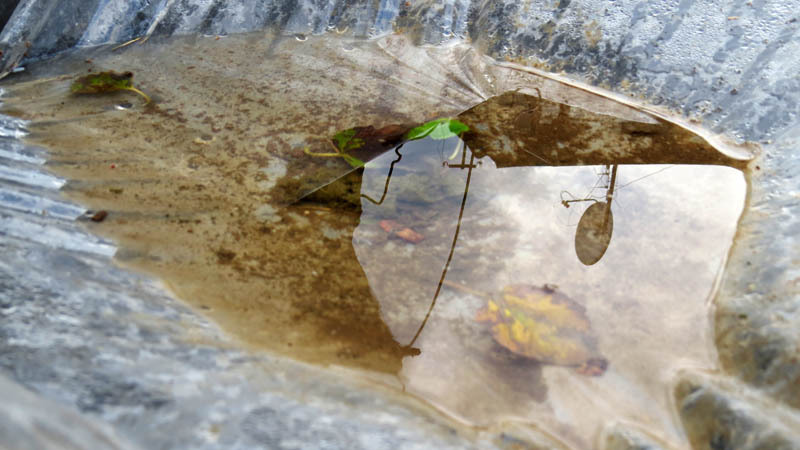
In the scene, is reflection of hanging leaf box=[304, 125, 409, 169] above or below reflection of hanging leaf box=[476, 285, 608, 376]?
above

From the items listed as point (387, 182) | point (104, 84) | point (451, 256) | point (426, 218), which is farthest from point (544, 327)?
point (104, 84)

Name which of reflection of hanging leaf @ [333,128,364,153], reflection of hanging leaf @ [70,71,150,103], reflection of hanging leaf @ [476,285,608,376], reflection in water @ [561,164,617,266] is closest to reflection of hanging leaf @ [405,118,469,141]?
reflection of hanging leaf @ [333,128,364,153]

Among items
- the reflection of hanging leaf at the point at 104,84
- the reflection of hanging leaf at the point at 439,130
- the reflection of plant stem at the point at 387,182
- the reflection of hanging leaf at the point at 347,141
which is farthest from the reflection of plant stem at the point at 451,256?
the reflection of hanging leaf at the point at 104,84

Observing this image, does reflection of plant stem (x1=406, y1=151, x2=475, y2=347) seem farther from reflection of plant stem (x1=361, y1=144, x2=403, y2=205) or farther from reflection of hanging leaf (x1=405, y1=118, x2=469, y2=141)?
reflection of plant stem (x1=361, y1=144, x2=403, y2=205)

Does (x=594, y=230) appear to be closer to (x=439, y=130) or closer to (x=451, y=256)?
(x=451, y=256)

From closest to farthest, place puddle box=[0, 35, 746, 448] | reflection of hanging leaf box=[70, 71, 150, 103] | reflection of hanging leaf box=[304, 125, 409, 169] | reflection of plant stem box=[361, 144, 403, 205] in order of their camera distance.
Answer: puddle box=[0, 35, 746, 448]
reflection of plant stem box=[361, 144, 403, 205]
reflection of hanging leaf box=[304, 125, 409, 169]
reflection of hanging leaf box=[70, 71, 150, 103]

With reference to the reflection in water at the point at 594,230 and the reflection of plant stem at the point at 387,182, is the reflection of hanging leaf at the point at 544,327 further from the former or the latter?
the reflection of plant stem at the point at 387,182
